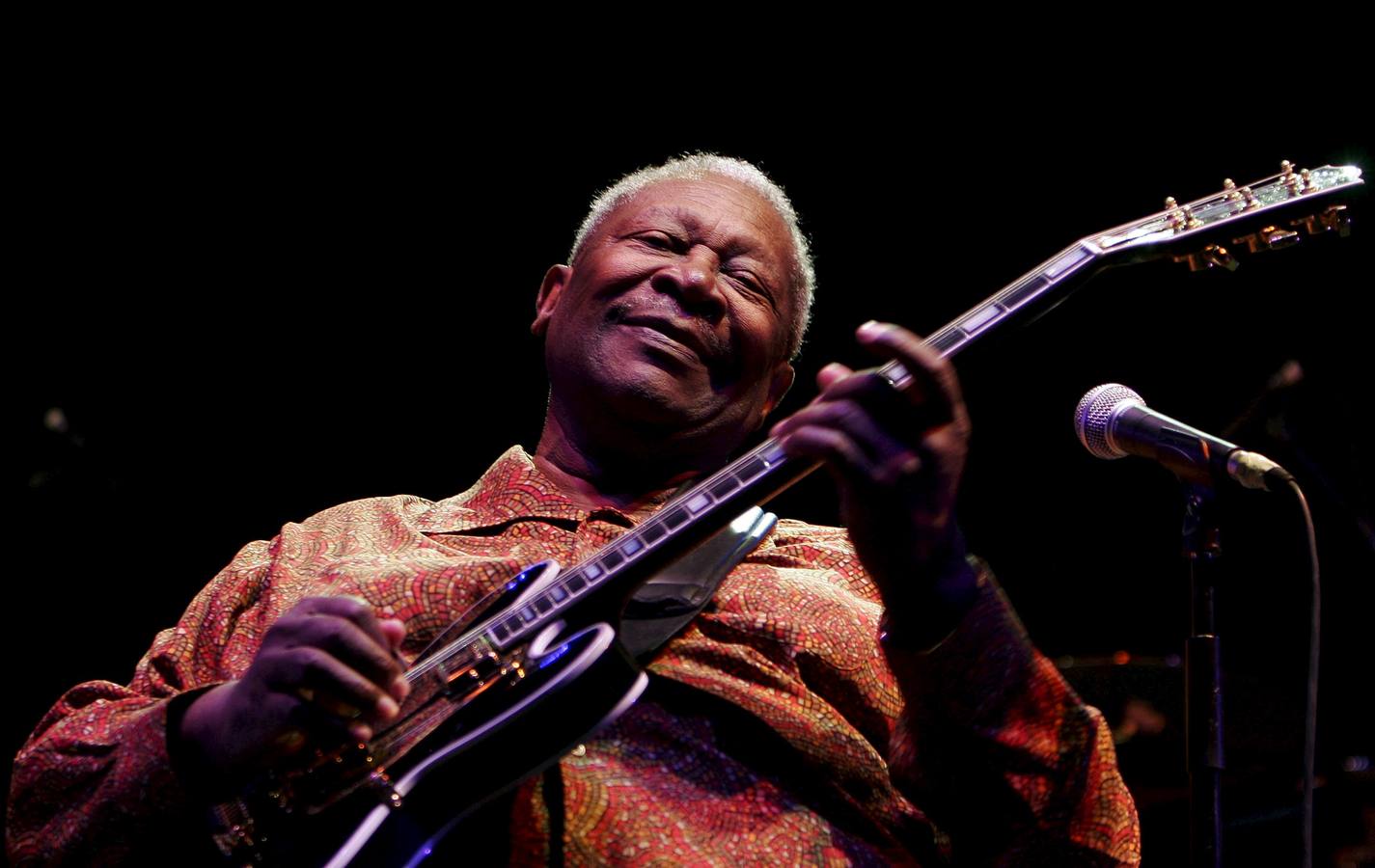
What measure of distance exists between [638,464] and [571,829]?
108 cm

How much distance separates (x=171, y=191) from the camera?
417 cm

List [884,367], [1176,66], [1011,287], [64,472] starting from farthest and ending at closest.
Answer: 1. [64,472]
2. [1176,66]
3. [1011,287]
4. [884,367]

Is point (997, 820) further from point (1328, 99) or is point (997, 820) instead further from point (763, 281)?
point (1328, 99)

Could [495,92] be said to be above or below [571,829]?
above

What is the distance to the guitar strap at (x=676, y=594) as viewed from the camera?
208cm

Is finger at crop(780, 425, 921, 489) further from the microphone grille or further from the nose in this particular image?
the nose

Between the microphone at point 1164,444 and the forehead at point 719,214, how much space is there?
1.12m

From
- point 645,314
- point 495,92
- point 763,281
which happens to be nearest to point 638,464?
point 645,314

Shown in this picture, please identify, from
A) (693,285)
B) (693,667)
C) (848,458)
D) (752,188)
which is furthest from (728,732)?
(752,188)

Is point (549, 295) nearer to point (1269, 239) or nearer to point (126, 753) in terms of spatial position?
point (126, 753)

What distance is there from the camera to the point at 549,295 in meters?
3.29

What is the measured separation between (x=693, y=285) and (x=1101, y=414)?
1.07 meters

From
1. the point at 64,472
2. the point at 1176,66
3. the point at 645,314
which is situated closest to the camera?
the point at 645,314

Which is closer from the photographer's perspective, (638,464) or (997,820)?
(997,820)
